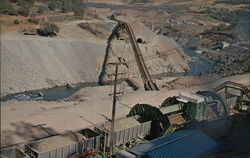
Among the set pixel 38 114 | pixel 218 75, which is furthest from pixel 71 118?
pixel 218 75

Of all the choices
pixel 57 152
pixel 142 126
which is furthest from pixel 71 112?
pixel 57 152

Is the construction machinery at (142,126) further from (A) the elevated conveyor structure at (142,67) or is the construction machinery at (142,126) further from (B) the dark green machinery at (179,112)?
(A) the elevated conveyor structure at (142,67)

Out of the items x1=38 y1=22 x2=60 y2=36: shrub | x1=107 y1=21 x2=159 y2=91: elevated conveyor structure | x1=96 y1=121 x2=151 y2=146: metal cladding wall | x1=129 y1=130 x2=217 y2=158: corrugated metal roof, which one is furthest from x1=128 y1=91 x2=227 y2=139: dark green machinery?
x1=38 y1=22 x2=60 y2=36: shrub

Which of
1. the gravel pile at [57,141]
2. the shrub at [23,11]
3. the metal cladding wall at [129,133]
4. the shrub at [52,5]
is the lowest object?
the metal cladding wall at [129,133]

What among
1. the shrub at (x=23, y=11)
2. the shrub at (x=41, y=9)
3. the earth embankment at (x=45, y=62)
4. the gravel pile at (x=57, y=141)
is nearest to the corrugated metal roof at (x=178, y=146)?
the gravel pile at (x=57, y=141)

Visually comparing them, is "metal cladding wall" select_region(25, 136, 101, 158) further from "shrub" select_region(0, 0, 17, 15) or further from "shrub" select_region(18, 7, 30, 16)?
"shrub" select_region(18, 7, 30, 16)

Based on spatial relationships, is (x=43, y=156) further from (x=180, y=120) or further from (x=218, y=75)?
(x=218, y=75)
